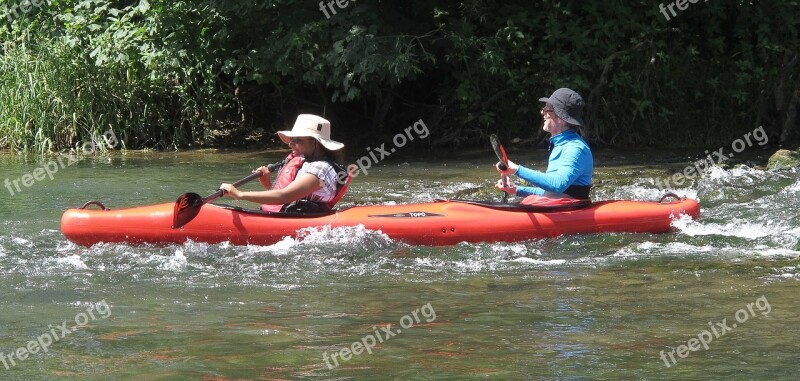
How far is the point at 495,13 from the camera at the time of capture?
13.3 metres

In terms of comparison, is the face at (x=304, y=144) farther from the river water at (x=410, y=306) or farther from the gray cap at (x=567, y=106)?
the gray cap at (x=567, y=106)

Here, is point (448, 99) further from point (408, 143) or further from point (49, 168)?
point (49, 168)

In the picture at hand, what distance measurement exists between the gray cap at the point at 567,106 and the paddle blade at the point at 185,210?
2330 mm

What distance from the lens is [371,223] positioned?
23.4ft

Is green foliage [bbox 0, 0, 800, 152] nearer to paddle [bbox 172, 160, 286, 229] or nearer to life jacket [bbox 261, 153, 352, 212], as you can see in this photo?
life jacket [bbox 261, 153, 352, 212]

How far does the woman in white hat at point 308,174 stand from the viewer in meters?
6.97

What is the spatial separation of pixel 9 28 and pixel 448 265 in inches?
359

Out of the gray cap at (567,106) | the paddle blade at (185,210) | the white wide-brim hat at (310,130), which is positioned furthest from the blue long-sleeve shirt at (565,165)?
the paddle blade at (185,210)

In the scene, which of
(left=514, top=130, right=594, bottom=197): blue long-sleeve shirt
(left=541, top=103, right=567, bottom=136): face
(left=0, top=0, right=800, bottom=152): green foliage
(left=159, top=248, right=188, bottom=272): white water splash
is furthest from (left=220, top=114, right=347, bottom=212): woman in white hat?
(left=0, top=0, right=800, bottom=152): green foliage

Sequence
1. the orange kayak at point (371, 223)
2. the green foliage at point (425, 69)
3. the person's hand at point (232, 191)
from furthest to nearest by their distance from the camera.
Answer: the green foliage at point (425, 69) → the orange kayak at point (371, 223) → the person's hand at point (232, 191)

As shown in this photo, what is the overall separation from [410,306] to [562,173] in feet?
6.58

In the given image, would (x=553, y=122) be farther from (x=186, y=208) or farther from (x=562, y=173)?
(x=186, y=208)

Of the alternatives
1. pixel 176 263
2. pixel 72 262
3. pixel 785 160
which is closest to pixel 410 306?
pixel 176 263

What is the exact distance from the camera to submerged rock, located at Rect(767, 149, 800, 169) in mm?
10750
